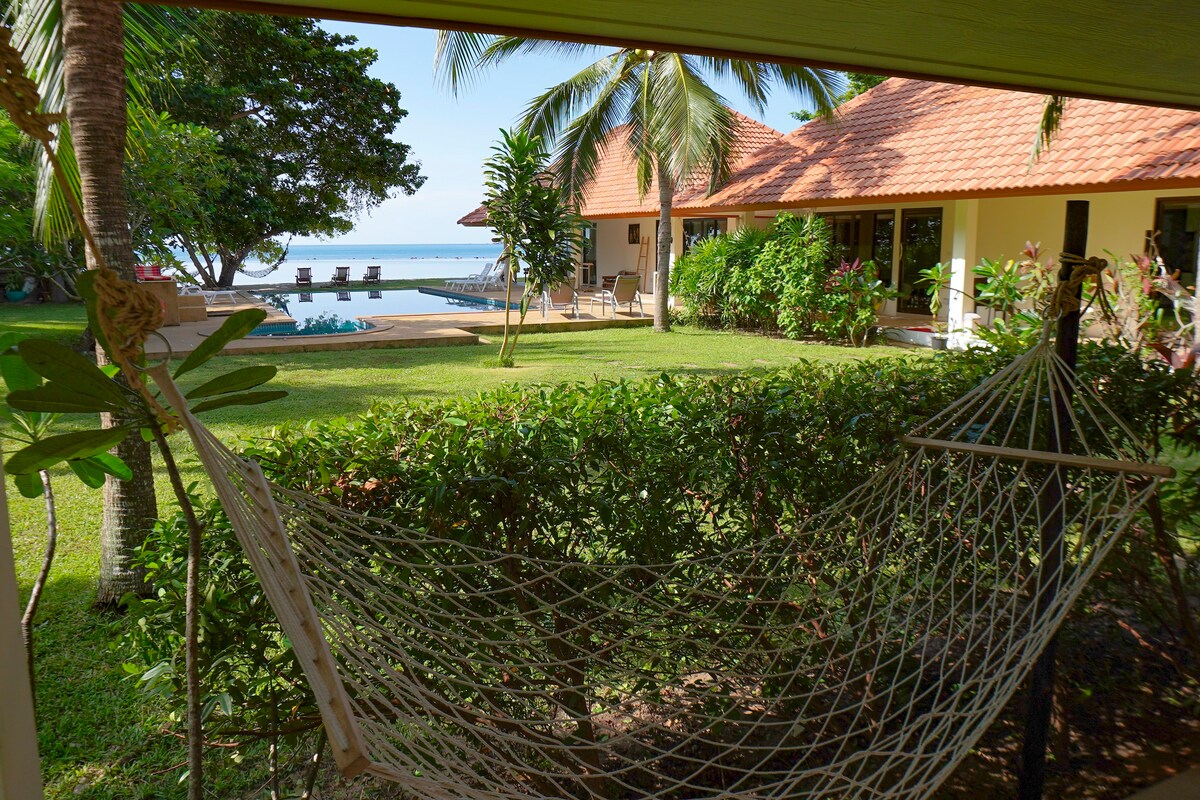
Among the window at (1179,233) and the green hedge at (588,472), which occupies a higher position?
the window at (1179,233)

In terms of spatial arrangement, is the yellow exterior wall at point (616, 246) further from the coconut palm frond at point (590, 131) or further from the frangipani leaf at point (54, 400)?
the frangipani leaf at point (54, 400)

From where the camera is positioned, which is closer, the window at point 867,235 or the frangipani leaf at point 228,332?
the frangipani leaf at point 228,332

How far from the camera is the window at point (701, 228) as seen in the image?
15539 millimetres

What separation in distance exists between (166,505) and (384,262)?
2480 inches

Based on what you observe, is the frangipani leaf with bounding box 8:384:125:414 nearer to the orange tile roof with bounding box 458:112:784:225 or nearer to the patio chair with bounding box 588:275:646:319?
the patio chair with bounding box 588:275:646:319

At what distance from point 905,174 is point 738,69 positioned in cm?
259

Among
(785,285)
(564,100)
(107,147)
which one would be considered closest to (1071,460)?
(107,147)

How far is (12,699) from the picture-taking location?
3.02ft

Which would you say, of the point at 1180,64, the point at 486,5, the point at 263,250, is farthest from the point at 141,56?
the point at 263,250

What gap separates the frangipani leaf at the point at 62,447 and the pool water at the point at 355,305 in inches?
453

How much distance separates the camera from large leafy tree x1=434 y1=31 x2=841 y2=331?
10391 millimetres

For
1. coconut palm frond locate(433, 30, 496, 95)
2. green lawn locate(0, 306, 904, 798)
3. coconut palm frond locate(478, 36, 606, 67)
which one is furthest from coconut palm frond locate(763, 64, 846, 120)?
coconut palm frond locate(433, 30, 496, 95)

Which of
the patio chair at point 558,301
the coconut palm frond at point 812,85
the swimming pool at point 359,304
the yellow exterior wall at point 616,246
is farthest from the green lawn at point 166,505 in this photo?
the yellow exterior wall at point 616,246

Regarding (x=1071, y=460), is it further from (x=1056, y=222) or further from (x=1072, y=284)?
(x=1056, y=222)
